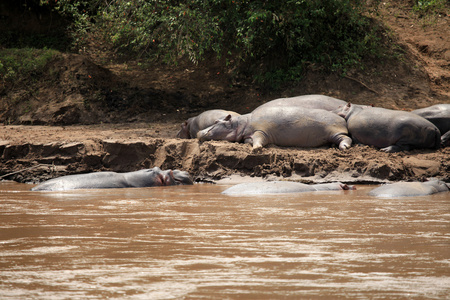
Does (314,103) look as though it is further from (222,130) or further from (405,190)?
(405,190)

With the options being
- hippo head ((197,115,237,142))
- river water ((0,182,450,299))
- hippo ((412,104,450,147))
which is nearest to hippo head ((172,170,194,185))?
hippo head ((197,115,237,142))

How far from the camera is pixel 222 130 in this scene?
441 inches

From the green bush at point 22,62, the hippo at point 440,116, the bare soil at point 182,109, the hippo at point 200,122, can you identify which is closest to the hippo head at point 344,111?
the bare soil at point 182,109

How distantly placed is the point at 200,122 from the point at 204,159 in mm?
1755

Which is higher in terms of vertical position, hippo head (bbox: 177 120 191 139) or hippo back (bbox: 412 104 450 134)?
hippo back (bbox: 412 104 450 134)

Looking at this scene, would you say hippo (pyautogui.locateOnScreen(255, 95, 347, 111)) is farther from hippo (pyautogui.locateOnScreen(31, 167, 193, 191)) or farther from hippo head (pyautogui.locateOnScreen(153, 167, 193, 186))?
hippo (pyautogui.locateOnScreen(31, 167, 193, 191))

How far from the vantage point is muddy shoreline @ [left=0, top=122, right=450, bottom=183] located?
9453mm

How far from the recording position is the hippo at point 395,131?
10.4 metres

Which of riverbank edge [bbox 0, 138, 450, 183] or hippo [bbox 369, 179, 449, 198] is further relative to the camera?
riverbank edge [bbox 0, 138, 450, 183]

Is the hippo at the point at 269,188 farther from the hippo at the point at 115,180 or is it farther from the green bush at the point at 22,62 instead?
the green bush at the point at 22,62

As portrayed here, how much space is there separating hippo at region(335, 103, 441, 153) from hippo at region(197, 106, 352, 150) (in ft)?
1.25

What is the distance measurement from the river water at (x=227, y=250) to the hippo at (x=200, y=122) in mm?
5140

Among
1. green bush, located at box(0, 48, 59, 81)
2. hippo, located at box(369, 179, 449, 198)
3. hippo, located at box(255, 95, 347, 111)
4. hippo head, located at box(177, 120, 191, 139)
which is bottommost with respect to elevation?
hippo, located at box(369, 179, 449, 198)

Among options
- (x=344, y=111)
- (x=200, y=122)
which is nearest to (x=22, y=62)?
(x=200, y=122)
